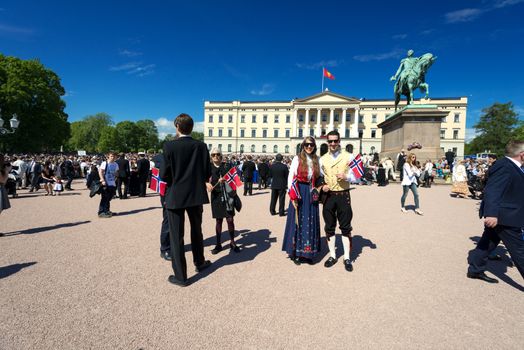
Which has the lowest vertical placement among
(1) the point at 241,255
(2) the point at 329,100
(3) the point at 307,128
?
(1) the point at 241,255

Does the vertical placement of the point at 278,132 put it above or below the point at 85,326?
above

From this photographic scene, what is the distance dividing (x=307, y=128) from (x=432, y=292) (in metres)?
74.7

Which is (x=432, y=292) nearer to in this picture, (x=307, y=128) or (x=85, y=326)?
(x=85, y=326)

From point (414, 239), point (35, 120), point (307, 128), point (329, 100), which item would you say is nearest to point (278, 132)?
point (307, 128)

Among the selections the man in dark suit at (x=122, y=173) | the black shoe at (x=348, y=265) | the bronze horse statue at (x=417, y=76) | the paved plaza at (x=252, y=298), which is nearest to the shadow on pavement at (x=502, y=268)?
the paved plaza at (x=252, y=298)

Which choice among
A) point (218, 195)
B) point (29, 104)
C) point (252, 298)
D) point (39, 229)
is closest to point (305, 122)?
point (29, 104)

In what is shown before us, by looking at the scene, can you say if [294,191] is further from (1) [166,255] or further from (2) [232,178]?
(1) [166,255]

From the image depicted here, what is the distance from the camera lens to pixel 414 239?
5562 mm

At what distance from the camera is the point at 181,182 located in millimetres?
3371

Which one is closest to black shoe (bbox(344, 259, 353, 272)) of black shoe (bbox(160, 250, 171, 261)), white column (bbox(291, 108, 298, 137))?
black shoe (bbox(160, 250, 171, 261))

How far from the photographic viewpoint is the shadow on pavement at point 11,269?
3.62m

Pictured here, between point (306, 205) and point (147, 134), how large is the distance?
102170 millimetres

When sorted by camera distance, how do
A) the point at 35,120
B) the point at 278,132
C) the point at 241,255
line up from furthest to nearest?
the point at 278,132, the point at 35,120, the point at 241,255

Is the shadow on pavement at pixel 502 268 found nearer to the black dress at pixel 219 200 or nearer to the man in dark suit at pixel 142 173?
the black dress at pixel 219 200
